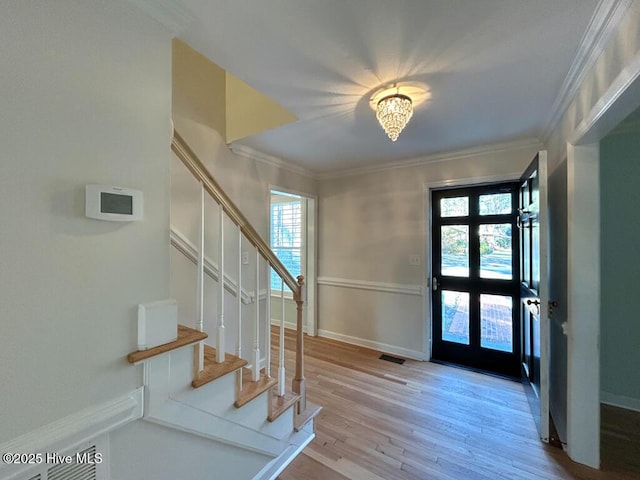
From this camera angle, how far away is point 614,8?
1.15 meters

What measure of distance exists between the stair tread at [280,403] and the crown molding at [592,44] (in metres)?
2.55

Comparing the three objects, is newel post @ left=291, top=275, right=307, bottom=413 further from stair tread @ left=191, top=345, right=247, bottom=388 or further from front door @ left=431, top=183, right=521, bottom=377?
front door @ left=431, top=183, right=521, bottom=377

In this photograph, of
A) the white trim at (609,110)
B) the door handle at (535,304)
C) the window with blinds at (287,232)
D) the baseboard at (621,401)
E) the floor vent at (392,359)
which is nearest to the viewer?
the white trim at (609,110)

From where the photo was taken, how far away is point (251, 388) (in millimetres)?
1588

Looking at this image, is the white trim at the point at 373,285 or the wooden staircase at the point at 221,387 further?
the white trim at the point at 373,285

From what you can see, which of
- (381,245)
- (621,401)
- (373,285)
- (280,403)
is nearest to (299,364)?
(280,403)

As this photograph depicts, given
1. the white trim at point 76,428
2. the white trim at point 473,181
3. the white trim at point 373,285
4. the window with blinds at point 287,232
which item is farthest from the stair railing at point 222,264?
the window with blinds at point 287,232

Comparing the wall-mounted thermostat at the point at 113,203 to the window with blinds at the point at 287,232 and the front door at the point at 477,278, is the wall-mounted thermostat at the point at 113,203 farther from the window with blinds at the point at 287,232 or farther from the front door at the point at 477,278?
the window with blinds at the point at 287,232

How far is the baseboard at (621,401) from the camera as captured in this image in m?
2.30

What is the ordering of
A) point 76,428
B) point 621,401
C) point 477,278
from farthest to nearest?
point 477,278 < point 621,401 < point 76,428

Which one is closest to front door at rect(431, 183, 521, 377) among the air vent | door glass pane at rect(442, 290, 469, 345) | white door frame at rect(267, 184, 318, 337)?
door glass pane at rect(442, 290, 469, 345)

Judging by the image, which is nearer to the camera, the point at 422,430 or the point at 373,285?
the point at 422,430

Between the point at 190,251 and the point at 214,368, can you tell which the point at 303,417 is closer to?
the point at 214,368

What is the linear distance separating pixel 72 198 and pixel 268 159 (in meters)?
2.37
